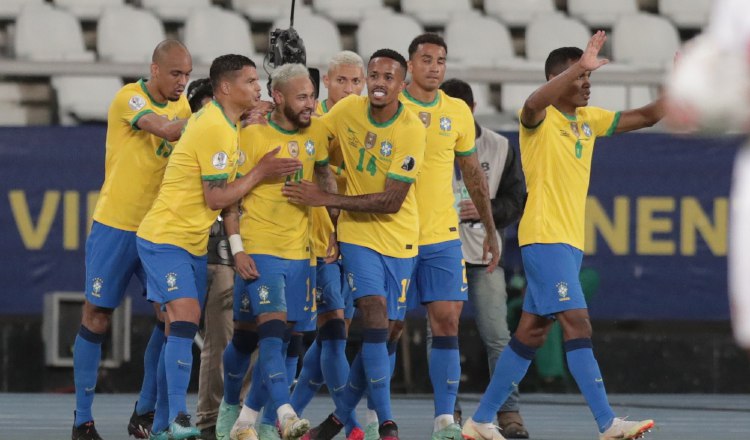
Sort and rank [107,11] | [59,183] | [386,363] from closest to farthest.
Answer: [386,363], [59,183], [107,11]

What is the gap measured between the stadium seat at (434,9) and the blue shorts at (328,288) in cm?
618

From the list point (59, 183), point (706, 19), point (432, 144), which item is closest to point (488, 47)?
point (706, 19)

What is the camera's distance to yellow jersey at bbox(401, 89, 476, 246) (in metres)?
7.20

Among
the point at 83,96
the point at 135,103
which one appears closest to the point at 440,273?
the point at 135,103

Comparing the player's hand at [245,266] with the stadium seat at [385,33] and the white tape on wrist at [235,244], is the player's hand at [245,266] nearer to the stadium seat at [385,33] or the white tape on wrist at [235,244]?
the white tape on wrist at [235,244]

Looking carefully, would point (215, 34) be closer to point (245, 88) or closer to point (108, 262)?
point (108, 262)

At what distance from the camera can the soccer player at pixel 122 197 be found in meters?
7.10

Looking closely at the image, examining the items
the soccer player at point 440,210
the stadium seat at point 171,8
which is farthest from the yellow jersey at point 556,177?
the stadium seat at point 171,8

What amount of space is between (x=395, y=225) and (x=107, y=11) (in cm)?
665

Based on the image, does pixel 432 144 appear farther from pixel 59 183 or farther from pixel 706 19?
A: pixel 706 19

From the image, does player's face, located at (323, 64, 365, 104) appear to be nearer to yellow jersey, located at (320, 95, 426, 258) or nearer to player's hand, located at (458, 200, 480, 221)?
yellow jersey, located at (320, 95, 426, 258)

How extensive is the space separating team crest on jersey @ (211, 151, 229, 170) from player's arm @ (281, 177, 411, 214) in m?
0.40

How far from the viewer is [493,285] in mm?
8531

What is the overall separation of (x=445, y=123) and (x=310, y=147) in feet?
2.41
